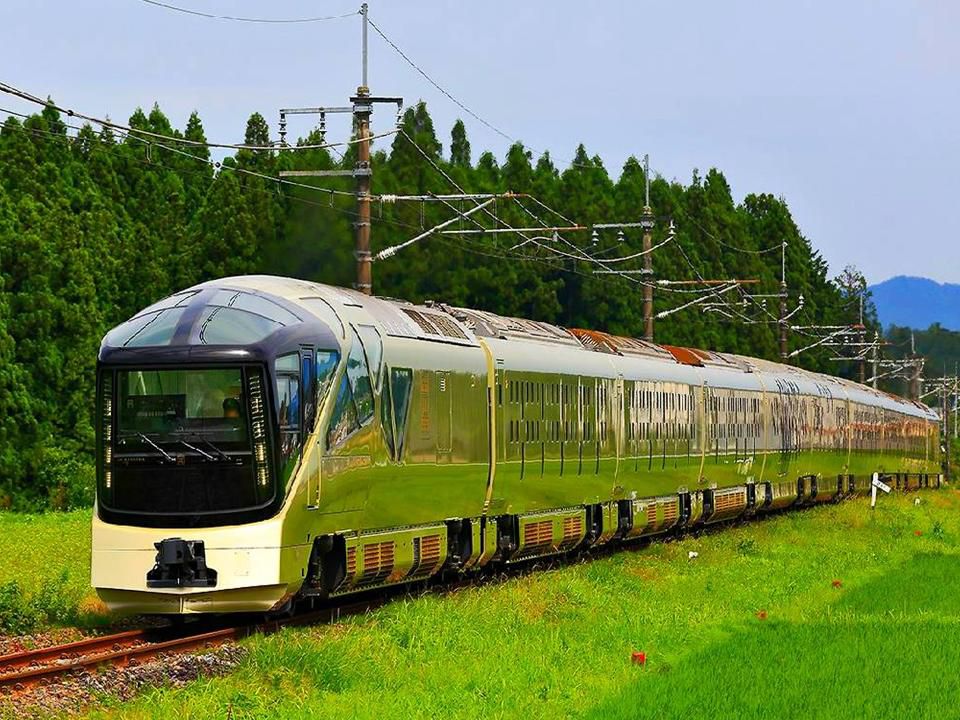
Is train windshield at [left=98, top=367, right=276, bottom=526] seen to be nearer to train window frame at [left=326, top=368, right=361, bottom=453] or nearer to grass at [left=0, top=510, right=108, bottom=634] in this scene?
train window frame at [left=326, top=368, right=361, bottom=453]

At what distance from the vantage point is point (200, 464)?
15.7 metres

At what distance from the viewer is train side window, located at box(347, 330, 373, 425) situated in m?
17.1

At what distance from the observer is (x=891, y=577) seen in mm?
24391

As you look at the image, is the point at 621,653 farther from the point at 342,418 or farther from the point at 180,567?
the point at 180,567

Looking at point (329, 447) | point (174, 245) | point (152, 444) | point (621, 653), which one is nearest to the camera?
point (621, 653)

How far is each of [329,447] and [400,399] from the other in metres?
1.91

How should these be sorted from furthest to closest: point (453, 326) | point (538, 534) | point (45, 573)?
point (538, 534)
point (45, 573)
point (453, 326)

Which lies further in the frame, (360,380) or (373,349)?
(373,349)

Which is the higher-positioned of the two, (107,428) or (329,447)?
(107,428)

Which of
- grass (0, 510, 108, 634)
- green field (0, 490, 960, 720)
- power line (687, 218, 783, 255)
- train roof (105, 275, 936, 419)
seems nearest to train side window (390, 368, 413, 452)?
train roof (105, 275, 936, 419)

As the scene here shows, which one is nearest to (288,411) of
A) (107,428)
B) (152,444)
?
(152,444)

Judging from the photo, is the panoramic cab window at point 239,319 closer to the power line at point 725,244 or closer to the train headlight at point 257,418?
the train headlight at point 257,418

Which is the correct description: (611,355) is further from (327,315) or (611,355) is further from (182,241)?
(182,241)

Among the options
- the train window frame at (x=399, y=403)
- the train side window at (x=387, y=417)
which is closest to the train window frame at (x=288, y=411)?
the train side window at (x=387, y=417)
